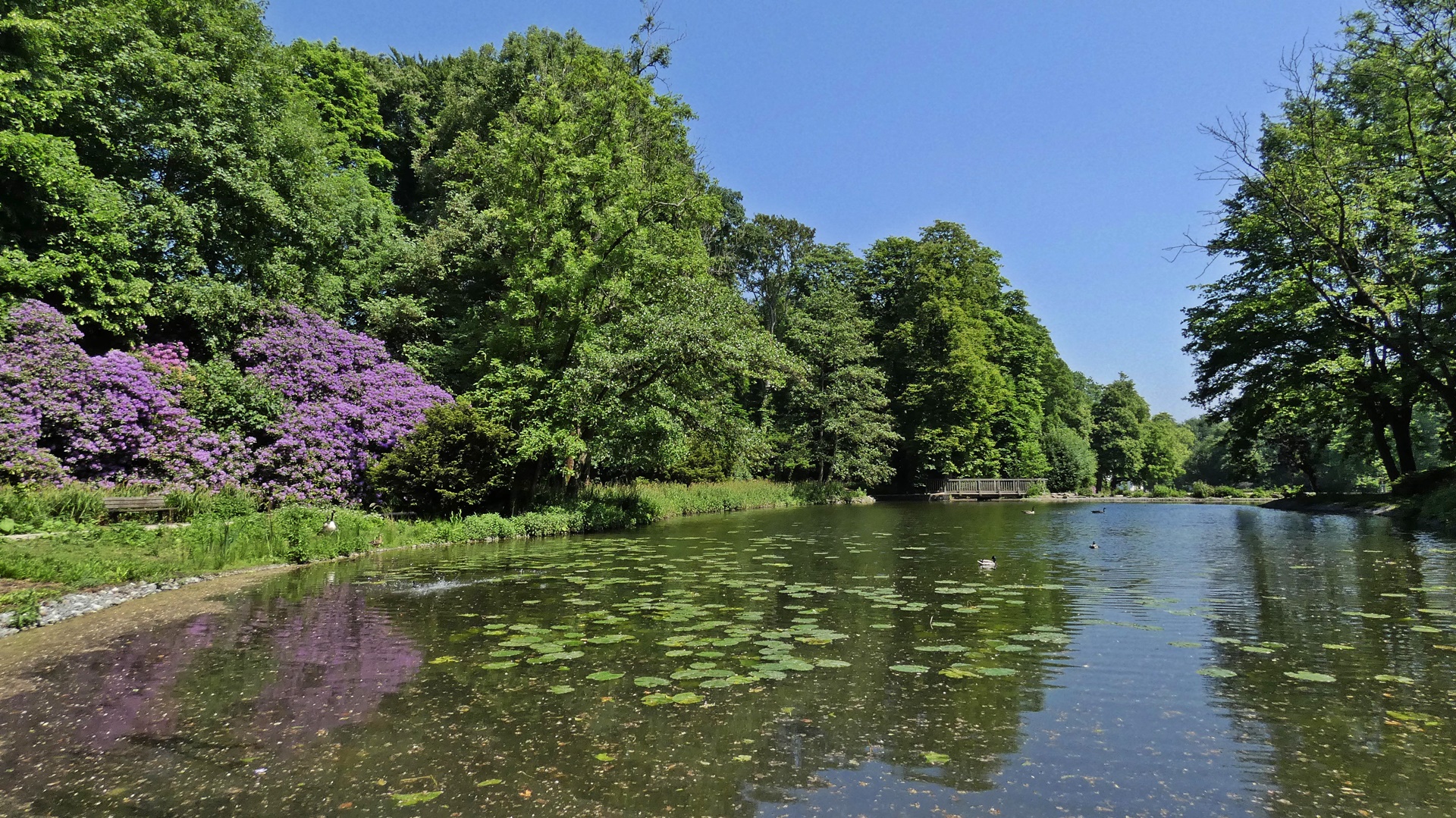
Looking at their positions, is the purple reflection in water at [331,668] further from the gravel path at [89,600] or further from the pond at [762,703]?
the gravel path at [89,600]

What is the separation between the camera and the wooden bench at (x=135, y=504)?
489 inches

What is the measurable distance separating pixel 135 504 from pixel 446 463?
6.14 metres

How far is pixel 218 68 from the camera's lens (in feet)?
68.3

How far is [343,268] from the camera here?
24422 millimetres

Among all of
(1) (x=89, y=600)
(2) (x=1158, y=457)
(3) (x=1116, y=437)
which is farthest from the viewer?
(2) (x=1158, y=457)

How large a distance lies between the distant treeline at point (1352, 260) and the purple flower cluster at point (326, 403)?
22.6 metres

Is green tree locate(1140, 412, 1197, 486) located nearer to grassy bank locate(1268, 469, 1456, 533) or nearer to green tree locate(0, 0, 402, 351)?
grassy bank locate(1268, 469, 1456, 533)

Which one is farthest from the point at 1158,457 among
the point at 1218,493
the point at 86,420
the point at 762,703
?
the point at 86,420

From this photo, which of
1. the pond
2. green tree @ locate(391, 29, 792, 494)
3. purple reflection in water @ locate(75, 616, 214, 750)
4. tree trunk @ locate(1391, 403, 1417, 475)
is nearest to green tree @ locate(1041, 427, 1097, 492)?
tree trunk @ locate(1391, 403, 1417, 475)

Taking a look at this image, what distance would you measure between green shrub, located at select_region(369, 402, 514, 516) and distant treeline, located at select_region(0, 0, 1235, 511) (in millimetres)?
71

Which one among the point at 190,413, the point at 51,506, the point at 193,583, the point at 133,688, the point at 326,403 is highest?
the point at 326,403

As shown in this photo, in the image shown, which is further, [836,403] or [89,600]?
[836,403]

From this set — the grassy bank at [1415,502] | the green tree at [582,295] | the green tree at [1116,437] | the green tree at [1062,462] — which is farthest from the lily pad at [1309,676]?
the green tree at [1116,437]

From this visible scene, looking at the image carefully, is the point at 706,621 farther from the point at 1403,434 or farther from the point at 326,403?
the point at 1403,434
